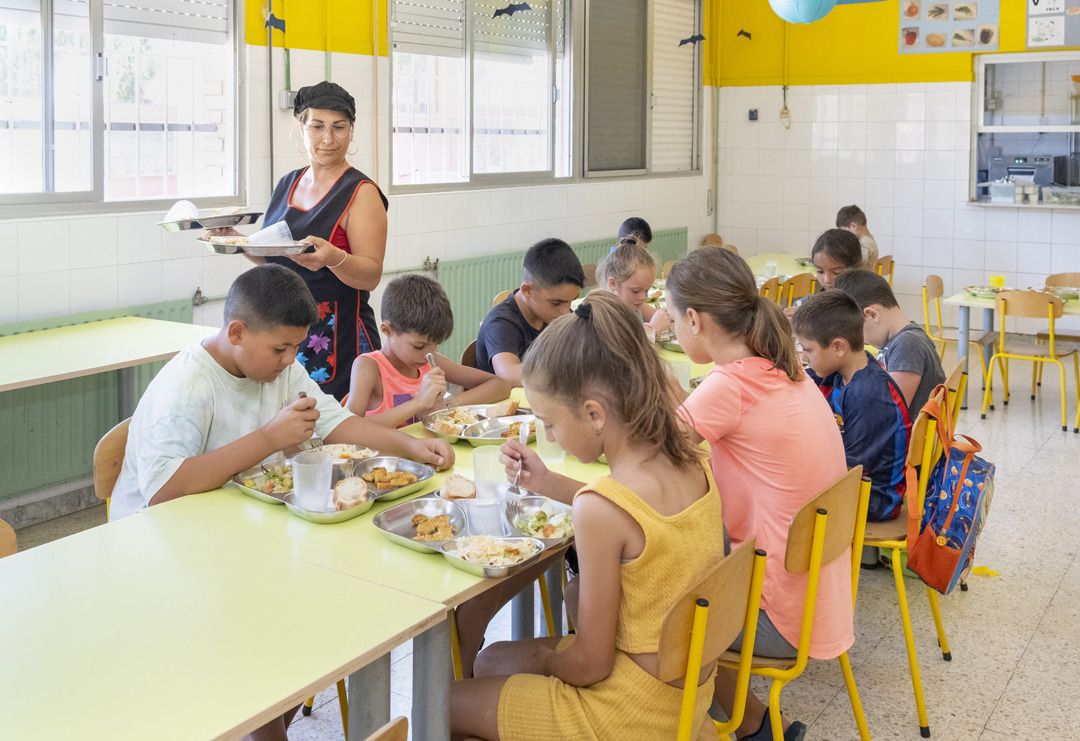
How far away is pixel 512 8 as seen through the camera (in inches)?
244

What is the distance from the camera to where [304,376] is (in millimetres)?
2486

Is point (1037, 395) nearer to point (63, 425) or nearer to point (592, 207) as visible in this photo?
point (592, 207)

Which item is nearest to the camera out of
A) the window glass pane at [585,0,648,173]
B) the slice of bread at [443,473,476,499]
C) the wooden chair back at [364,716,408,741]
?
the wooden chair back at [364,716,408,741]

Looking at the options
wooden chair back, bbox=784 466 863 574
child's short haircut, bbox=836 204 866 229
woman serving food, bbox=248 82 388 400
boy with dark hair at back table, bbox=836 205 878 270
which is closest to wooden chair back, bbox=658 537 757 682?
wooden chair back, bbox=784 466 863 574

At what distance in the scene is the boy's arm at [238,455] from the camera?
204cm

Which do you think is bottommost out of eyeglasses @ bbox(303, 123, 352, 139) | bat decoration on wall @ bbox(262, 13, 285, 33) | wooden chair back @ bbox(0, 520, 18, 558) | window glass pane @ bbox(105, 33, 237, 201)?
wooden chair back @ bbox(0, 520, 18, 558)

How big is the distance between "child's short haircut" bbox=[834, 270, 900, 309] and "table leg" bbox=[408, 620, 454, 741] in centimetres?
222

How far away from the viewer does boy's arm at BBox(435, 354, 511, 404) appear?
2.86 meters

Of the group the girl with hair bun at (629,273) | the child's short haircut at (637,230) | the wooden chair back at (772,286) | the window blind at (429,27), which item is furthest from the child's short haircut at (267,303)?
the wooden chair back at (772,286)

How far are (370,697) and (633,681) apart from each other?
0.42 m

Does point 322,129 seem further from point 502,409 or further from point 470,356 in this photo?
point 502,409

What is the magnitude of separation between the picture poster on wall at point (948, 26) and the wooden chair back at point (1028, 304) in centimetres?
279

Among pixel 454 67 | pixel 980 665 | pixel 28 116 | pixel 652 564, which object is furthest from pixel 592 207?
pixel 652 564

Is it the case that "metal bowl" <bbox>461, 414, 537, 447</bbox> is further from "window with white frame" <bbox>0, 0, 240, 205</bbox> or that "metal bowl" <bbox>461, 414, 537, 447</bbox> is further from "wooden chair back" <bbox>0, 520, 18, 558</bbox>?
"window with white frame" <bbox>0, 0, 240, 205</bbox>
